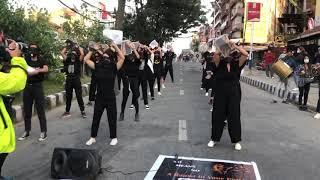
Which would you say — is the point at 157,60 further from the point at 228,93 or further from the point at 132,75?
the point at 228,93

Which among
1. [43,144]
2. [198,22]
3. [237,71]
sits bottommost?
[43,144]

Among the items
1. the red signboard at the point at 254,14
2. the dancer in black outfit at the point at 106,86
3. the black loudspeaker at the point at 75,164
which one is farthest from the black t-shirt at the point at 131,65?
the red signboard at the point at 254,14

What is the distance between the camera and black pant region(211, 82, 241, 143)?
8.75 meters

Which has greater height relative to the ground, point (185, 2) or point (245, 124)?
point (185, 2)

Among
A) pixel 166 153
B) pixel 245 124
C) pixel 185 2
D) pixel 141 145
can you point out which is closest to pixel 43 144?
pixel 141 145

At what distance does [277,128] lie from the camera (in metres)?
11.4

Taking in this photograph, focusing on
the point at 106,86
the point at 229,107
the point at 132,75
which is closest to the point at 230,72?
the point at 229,107

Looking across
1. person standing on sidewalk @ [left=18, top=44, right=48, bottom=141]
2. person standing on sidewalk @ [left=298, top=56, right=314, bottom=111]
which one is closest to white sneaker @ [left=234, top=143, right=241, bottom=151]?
person standing on sidewalk @ [left=18, top=44, right=48, bottom=141]

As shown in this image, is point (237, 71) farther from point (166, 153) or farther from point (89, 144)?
point (89, 144)

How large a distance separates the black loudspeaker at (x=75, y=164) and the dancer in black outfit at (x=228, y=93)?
2.84 m

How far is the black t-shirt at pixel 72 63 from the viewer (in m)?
12.7

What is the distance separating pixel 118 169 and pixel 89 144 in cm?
187

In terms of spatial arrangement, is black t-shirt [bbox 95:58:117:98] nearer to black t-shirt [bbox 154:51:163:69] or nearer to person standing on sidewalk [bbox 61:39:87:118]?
person standing on sidewalk [bbox 61:39:87:118]

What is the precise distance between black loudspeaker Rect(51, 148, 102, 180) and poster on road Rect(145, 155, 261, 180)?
73 centimetres
